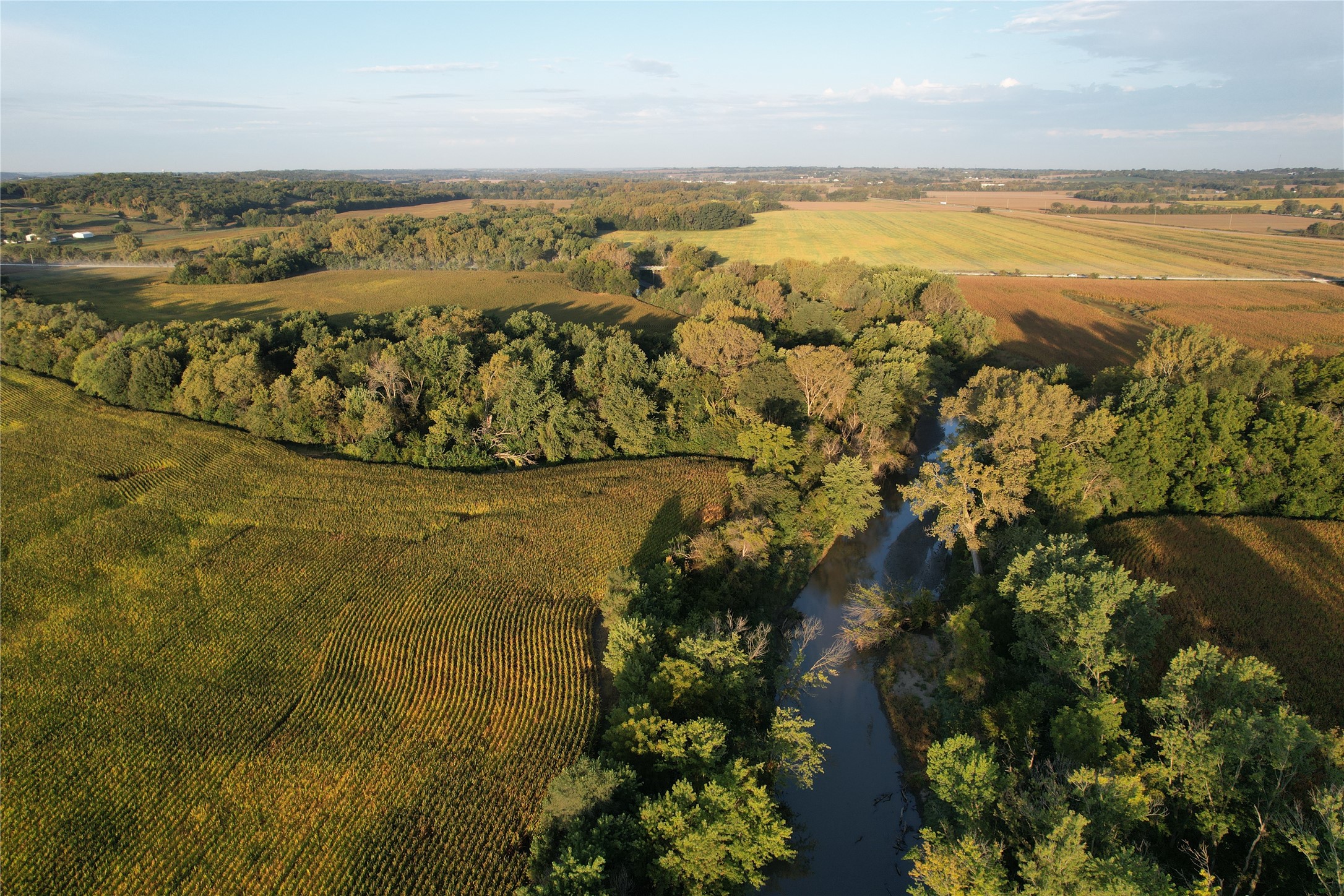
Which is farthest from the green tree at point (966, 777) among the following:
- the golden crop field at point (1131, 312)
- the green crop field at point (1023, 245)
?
the green crop field at point (1023, 245)

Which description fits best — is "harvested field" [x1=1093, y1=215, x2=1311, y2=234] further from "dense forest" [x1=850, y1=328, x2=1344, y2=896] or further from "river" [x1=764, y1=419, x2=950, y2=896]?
"river" [x1=764, y1=419, x2=950, y2=896]

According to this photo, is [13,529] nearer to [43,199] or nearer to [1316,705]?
[1316,705]

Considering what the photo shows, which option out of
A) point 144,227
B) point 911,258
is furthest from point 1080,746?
point 144,227

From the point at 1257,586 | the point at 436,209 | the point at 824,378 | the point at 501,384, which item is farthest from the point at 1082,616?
the point at 436,209

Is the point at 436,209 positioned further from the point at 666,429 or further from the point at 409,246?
the point at 666,429

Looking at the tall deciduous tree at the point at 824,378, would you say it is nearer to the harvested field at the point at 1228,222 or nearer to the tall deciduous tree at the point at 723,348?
the tall deciduous tree at the point at 723,348

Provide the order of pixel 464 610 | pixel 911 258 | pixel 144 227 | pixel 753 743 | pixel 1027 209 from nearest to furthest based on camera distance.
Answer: pixel 753 743, pixel 464 610, pixel 911 258, pixel 144 227, pixel 1027 209
